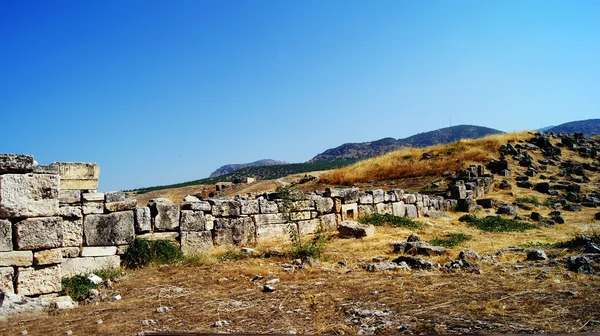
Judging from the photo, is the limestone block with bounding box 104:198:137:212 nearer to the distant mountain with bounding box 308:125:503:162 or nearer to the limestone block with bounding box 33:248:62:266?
the limestone block with bounding box 33:248:62:266

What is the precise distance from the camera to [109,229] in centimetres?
870

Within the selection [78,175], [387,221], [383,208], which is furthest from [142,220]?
[383,208]

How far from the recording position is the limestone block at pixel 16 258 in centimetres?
628

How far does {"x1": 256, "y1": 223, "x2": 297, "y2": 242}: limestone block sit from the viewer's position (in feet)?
36.9

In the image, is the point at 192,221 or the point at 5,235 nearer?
the point at 5,235

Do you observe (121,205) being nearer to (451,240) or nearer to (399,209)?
(451,240)

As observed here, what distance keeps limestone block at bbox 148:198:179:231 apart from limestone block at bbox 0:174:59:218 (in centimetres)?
287

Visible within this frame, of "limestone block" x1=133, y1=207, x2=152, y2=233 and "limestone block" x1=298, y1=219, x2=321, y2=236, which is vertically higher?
"limestone block" x1=133, y1=207, x2=152, y2=233

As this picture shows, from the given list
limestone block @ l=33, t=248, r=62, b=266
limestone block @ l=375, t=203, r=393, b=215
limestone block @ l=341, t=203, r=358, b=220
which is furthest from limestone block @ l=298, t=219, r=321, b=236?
limestone block @ l=33, t=248, r=62, b=266

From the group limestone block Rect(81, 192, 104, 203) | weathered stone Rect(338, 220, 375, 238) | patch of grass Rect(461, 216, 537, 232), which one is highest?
limestone block Rect(81, 192, 104, 203)

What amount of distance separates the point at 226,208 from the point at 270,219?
1478 mm

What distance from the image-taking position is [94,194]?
28.5 ft

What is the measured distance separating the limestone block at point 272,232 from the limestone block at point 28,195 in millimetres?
5410

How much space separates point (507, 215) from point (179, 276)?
44.7 ft
